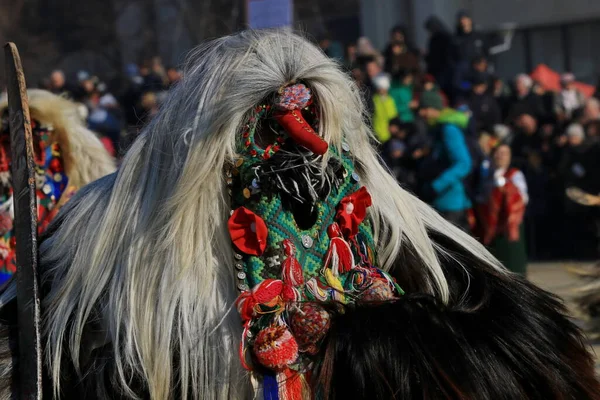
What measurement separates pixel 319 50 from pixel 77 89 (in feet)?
33.5

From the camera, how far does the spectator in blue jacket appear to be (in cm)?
847

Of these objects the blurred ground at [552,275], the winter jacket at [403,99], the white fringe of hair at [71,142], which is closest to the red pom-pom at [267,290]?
the white fringe of hair at [71,142]

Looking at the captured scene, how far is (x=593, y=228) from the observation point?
35.3 ft

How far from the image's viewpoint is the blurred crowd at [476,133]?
28.3 ft

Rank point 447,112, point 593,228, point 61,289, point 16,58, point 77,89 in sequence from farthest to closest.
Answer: point 77,89 < point 593,228 < point 447,112 < point 16,58 < point 61,289

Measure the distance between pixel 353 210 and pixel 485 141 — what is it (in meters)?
7.30

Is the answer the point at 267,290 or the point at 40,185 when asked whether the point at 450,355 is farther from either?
the point at 40,185

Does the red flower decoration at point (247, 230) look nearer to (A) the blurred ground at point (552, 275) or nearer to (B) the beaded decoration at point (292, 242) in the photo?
(B) the beaded decoration at point (292, 242)

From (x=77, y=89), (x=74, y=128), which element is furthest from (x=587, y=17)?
(x=74, y=128)

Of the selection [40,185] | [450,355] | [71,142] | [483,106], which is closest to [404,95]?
[483,106]

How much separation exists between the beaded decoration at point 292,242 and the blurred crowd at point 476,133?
5919mm

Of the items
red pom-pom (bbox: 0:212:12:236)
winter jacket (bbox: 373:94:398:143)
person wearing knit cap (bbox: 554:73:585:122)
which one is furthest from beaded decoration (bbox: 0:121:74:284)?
person wearing knit cap (bbox: 554:73:585:122)

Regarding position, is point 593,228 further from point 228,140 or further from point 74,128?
point 228,140

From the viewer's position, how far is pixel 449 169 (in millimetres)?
8500
